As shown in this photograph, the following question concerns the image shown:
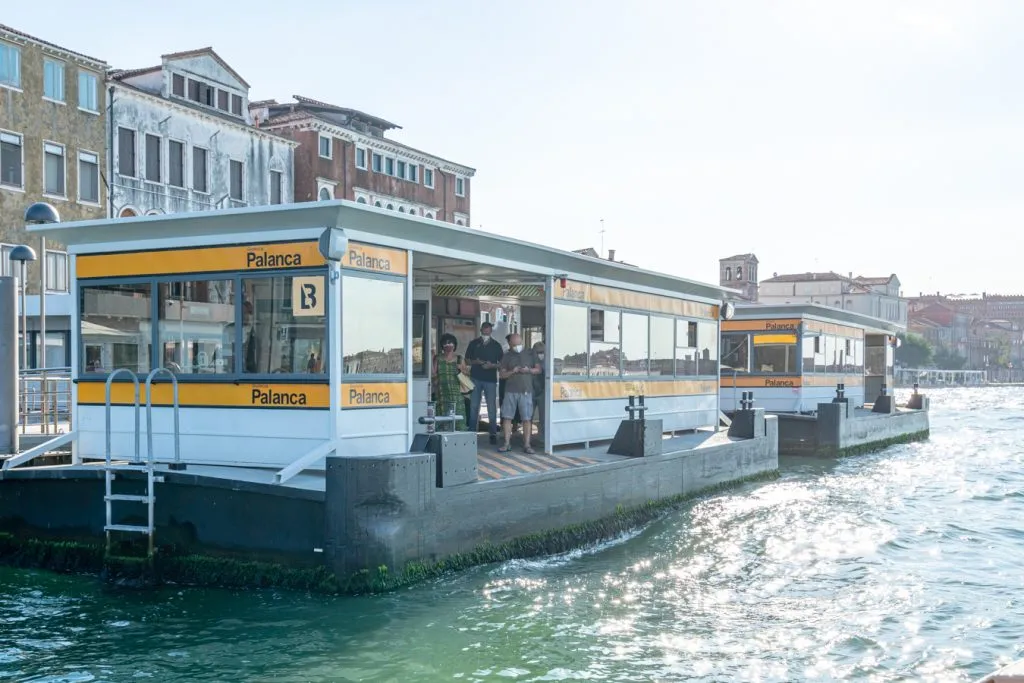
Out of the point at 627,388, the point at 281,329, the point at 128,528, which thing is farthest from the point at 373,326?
the point at 627,388

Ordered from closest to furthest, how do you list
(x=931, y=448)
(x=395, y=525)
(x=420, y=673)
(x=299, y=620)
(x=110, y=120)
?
1. (x=420, y=673)
2. (x=299, y=620)
3. (x=395, y=525)
4. (x=931, y=448)
5. (x=110, y=120)

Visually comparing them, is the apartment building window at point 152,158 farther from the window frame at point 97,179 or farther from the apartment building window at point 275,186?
the apartment building window at point 275,186

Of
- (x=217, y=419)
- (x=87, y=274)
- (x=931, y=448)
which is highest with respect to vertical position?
(x=87, y=274)

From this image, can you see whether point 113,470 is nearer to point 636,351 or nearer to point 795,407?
point 636,351

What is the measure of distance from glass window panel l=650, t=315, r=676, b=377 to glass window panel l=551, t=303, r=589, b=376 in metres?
2.77

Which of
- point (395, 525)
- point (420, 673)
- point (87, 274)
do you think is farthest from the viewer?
point (87, 274)

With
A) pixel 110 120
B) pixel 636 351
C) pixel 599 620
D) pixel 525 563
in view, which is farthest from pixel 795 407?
pixel 110 120

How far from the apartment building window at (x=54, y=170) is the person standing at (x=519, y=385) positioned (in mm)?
23914

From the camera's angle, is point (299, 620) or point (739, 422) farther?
point (739, 422)

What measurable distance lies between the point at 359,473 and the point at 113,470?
8.49ft

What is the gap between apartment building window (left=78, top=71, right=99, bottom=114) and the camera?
33688 millimetres

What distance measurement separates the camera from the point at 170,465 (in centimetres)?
1095

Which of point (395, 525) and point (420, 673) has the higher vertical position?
point (395, 525)

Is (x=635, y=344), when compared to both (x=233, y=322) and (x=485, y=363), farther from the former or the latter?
(x=233, y=322)
